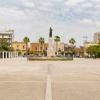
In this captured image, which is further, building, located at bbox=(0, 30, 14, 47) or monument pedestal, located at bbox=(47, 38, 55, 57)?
building, located at bbox=(0, 30, 14, 47)

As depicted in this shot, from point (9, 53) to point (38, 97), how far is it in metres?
136

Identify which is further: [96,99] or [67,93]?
[67,93]

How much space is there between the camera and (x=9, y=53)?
14675cm

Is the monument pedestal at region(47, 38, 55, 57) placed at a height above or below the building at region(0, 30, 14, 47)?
below

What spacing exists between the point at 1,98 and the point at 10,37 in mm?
185241

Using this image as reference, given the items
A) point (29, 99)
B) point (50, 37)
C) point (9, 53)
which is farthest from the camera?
point (9, 53)

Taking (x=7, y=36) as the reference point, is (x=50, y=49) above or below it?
below

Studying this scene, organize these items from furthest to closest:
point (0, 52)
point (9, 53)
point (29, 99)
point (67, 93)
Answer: point (9, 53) < point (0, 52) < point (67, 93) < point (29, 99)

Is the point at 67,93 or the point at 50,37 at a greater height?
the point at 50,37

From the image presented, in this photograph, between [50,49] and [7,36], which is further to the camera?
[7,36]

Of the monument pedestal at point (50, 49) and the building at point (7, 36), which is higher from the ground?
the building at point (7, 36)

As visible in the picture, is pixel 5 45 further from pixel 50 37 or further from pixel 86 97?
pixel 86 97

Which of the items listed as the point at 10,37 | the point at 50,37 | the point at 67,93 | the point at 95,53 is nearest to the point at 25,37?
the point at 10,37

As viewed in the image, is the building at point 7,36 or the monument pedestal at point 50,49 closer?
the monument pedestal at point 50,49
